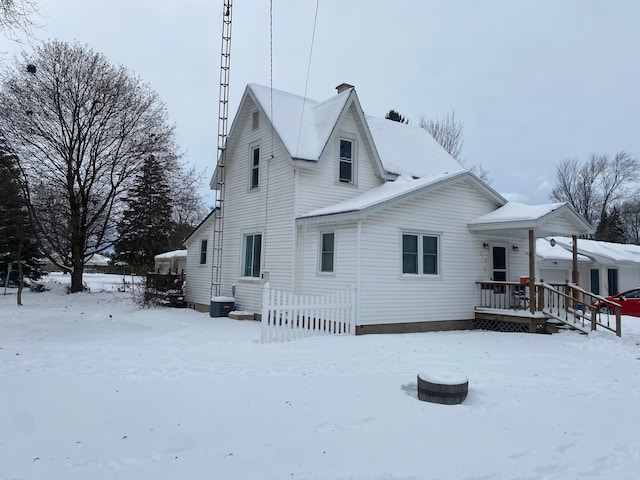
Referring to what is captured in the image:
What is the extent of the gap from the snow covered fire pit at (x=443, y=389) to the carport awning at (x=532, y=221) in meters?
8.03

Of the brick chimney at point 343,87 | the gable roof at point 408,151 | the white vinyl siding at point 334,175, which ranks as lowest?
the white vinyl siding at point 334,175

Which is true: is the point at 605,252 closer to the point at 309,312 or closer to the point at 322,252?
the point at 322,252

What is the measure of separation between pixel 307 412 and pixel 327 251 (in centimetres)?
794

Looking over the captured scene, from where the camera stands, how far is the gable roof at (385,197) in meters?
11.9

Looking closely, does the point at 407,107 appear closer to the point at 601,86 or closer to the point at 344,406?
the point at 601,86

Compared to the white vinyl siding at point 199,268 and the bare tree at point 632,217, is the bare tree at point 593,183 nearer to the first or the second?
the bare tree at point 632,217

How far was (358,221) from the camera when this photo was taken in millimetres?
11953

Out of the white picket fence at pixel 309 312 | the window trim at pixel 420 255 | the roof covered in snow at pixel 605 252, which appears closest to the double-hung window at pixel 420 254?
the window trim at pixel 420 255

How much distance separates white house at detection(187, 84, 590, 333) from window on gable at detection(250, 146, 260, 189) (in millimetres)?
42

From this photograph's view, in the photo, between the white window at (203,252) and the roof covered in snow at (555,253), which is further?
the roof covered in snow at (555,253)

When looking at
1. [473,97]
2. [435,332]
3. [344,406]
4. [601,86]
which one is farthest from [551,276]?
[344,406]

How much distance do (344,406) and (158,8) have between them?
10794mm

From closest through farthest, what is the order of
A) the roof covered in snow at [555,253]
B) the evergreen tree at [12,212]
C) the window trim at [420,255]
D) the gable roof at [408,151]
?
the window trim at [420,255], the gable roof at [408,151], the evergreen tree at [12,212], the roof covered in snow at [555,253]

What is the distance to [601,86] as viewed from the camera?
21203 mm
